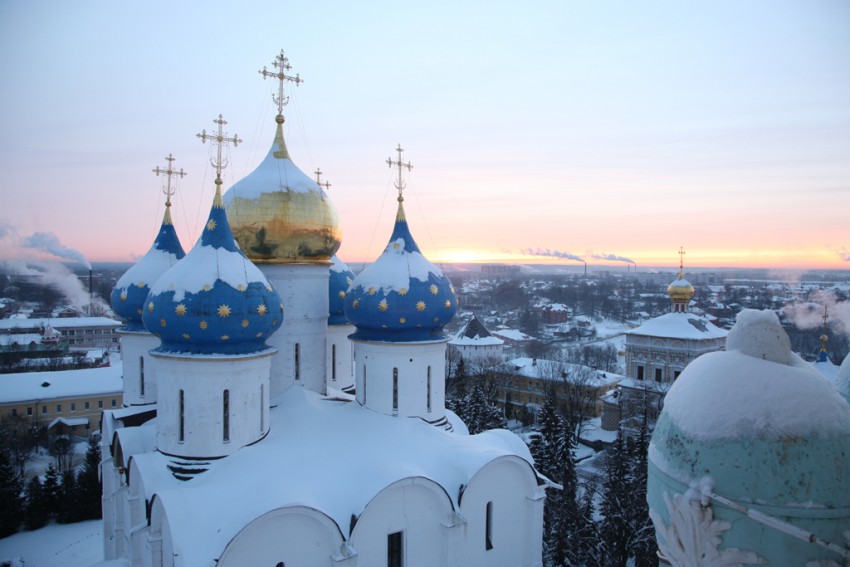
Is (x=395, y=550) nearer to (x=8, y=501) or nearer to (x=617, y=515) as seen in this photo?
(x=617, y=515)

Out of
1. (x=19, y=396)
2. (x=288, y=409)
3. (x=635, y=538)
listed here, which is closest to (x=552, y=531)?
(x=635, y=538)

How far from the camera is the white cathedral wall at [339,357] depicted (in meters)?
14.9

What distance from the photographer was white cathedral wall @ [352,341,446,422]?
12438mm

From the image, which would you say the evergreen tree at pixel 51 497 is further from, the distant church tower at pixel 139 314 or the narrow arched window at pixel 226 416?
the narrow arched window at pixel 226 416

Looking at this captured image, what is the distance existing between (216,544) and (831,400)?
7.87 meters

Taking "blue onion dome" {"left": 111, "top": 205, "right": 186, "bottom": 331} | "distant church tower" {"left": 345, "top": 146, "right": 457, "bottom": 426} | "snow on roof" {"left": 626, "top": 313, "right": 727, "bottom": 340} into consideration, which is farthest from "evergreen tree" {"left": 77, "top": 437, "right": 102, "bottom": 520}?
"snow on roof" {"left": 626, "top": 313, "right": 727, "bottom": 340}

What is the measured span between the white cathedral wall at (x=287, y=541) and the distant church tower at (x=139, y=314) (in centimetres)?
760

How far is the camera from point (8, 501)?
18312 mm

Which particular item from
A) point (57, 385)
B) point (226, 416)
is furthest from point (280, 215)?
point (57, 385)

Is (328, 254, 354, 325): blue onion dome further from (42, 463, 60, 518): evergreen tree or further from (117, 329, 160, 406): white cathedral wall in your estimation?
(42, 463, 60, 518): evergreen tree

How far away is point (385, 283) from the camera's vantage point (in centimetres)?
A: 1223

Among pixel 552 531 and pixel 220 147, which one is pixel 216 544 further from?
pixel 552 531

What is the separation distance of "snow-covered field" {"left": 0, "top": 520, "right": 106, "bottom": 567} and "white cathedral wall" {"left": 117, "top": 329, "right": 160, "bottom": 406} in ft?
14.4

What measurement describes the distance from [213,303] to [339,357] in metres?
5.68
